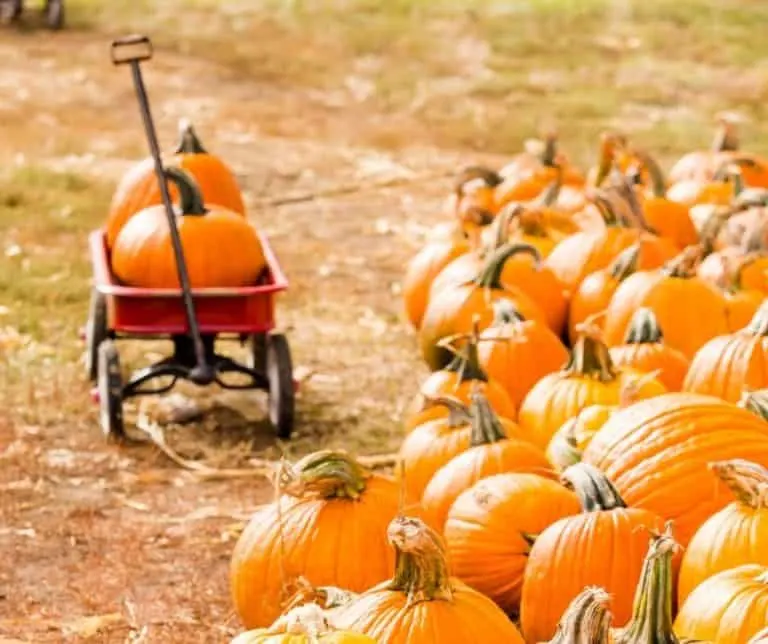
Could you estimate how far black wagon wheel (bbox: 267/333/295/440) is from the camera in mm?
5562

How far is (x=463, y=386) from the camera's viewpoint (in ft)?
15.9

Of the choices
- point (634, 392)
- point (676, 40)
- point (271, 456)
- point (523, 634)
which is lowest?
point (676, 40)

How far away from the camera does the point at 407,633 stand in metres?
3.27

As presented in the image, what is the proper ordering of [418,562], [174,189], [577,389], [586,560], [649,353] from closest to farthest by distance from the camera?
[418,562] → [586,560] → [577,389] → [649,353] → [174,189]

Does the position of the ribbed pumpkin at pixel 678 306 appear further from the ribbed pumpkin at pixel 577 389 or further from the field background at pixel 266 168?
the field background at pixel 266 168

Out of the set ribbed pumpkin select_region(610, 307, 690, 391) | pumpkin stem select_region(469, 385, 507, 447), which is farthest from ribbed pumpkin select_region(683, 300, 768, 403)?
pumpkin stem select_region(469, 385, 507, 447)

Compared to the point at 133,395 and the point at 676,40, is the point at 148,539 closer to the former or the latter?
the point at 133,395

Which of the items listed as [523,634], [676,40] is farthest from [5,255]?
[676,40]

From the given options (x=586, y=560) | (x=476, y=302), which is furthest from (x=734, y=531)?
(x=476, y=302)

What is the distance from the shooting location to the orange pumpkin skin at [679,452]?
4.05 meters

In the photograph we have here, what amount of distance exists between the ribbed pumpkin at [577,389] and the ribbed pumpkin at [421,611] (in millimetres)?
1384

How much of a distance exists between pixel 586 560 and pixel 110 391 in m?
2.15

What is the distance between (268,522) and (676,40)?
11.1 meters

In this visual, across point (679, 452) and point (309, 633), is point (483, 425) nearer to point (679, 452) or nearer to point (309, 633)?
point (679, 452)
